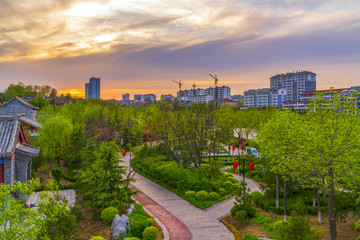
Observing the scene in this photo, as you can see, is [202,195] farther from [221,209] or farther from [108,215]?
[108,215]

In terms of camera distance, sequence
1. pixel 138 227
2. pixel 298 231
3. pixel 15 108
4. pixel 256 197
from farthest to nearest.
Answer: pixel 15 108 < pixel 256 197 < pixel 138 227 < pixel 298 231

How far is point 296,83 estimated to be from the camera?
531 feet

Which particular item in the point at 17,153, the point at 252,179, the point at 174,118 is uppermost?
the point at 174,118

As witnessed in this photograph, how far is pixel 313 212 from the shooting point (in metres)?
16.5

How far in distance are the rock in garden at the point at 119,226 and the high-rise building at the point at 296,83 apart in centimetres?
16350

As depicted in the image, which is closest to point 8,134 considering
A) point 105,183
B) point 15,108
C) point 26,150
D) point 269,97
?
point 26,150

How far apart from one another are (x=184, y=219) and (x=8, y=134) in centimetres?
1154

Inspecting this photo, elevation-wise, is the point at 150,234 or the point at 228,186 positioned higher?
the point at 150,234

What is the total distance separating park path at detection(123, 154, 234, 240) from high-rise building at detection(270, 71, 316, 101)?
157811 millimetres

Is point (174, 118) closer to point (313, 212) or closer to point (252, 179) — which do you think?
point (252, 179)

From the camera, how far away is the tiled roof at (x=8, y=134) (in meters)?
14.4

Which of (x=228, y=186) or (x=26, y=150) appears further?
(x=228, y=186)

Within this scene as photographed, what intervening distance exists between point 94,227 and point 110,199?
1825 mm

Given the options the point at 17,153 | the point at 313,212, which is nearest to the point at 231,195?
the point at 313,212
